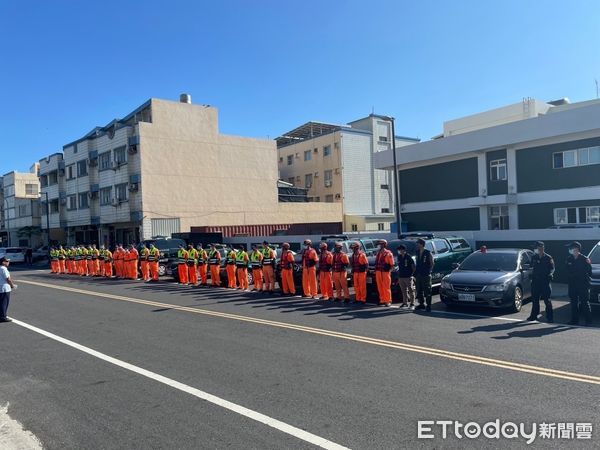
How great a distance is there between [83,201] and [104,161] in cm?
575

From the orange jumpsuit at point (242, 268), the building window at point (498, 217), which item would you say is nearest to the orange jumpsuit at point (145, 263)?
the orange jumpsuit at point (242, 268)

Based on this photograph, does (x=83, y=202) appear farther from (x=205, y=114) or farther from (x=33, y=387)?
(x=33, y=387)

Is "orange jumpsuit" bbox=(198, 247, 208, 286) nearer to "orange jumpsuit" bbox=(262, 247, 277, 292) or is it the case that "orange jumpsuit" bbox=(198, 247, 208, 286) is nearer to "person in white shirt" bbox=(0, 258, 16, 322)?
"orange jumpsuit" bbox=(262, 247, 277, 292)

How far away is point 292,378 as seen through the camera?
6195 millimetres

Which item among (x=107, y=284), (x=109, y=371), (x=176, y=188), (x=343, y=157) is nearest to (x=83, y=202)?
(x=176, y=188)

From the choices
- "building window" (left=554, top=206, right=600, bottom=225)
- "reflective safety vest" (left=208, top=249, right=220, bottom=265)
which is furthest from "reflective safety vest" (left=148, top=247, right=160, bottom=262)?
"building window" (left=554, top=206, right=600, bottom=225)

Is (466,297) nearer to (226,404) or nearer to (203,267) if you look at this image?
(226,404)

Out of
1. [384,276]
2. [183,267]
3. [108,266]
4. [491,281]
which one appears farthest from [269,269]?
[108,266]

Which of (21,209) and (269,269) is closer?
(269,269)

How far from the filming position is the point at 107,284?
20.6 meters

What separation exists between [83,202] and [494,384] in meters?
47.8

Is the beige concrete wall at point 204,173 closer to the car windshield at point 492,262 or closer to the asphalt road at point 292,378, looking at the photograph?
the asphalt road at point 292,378

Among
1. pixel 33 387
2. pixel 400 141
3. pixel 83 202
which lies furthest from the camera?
pixel 400 141

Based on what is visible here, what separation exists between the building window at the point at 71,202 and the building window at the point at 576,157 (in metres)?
41.9
